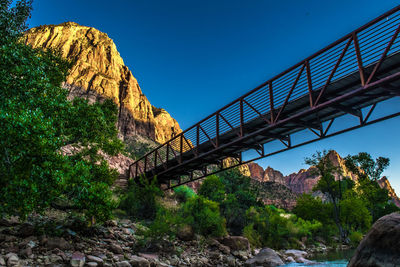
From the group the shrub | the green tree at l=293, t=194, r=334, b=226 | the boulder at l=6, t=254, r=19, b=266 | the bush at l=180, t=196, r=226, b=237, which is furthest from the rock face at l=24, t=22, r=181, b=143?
the boulder at l=6, t=254, r=19, b=266

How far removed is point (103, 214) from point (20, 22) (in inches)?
392

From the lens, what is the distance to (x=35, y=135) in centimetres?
686

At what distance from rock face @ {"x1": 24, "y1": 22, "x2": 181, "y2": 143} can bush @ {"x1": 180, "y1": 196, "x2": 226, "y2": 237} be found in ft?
282

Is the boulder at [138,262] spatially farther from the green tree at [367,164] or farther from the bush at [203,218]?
the green tree at [367,164]

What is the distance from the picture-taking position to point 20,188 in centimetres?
689

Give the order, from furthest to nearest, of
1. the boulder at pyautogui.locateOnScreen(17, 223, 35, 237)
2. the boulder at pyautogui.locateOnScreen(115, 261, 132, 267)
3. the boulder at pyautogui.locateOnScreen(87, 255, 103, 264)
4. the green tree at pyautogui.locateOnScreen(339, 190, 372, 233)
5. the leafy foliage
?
1. the green tree at pyautogui.locateOnScreen(339, 190, 372, 233)
2. the leafy foliage
3. the boulder at pyautogui.locateOnScreen(115, 261, 132, 267)
4. the boulder at pyautogui.locateOnScreen(17, 223, 35, 237)
5. the boulder at pyautogui.locateOnScreen(87, 255, 103, 264)

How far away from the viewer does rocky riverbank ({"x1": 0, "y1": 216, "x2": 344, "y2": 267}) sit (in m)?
9.20

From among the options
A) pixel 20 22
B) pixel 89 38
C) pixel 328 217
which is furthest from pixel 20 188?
pixel 89 38

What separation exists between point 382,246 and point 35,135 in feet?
33.8

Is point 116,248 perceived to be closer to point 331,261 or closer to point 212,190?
point 331,261

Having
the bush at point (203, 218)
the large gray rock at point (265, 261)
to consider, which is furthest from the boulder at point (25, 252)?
the large gray rock at point (265, 261)

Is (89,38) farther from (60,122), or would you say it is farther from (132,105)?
(60,122)

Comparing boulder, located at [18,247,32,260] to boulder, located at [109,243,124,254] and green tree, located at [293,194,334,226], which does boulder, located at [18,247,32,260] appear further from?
green tree, located at [293,194,334,226]

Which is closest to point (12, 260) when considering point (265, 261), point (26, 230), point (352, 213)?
point (26, 230)
